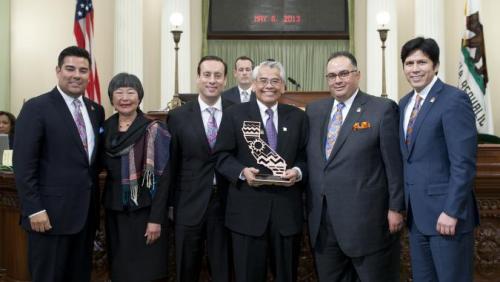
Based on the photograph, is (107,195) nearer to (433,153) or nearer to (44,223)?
(44,223)

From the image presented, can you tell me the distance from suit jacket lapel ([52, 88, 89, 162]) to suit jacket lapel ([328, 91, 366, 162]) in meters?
1.42

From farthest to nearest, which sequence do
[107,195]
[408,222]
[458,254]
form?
[107,195]
[408,222]
[458,254]

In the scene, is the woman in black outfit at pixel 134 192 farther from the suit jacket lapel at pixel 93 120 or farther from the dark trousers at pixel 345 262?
the dark trousers at pixel 345 262

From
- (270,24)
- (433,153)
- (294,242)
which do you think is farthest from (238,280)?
(270,24)

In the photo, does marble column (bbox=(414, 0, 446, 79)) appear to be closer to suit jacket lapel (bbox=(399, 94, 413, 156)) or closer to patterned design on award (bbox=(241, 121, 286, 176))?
suit jacket lapel (bbox=(399, 94, 413, 156))

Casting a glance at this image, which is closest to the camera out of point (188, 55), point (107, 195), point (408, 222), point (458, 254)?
point (458, 254)

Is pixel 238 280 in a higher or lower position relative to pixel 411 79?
lower

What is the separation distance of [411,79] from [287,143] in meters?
0.76

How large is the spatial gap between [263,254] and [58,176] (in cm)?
122

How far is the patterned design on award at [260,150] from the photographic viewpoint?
123 inches

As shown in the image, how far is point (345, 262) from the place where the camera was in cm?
318

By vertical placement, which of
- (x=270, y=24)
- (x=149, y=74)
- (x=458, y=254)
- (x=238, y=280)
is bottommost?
(x=238, y=280)

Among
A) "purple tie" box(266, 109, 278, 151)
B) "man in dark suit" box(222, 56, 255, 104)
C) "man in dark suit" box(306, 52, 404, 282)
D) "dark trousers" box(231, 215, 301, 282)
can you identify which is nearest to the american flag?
"man in dark suit" box(222, 56, 255, 104)

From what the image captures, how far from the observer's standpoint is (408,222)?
3051mm
